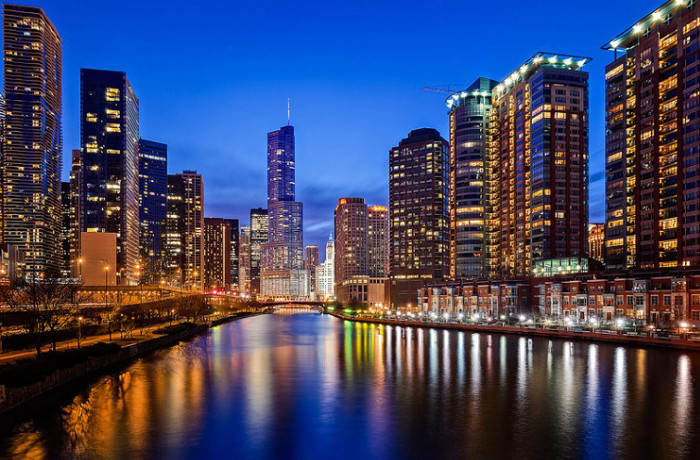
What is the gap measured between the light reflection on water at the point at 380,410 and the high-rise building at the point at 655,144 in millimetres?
70669

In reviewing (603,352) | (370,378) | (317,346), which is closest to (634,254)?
(603,352)

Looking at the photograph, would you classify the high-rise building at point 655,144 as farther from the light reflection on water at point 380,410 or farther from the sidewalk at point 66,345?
the sidewalk at point 66,345

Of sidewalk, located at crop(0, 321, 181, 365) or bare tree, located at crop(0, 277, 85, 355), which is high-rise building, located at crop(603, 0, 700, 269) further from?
bare tree, located at crop(0, 277, 85, 355)

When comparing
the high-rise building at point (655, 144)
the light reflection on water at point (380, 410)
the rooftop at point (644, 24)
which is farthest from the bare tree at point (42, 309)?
the rooftop at point (644, 24)

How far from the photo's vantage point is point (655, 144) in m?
151

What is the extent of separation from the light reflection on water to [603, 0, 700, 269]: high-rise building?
70.7m

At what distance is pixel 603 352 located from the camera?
88.0 m

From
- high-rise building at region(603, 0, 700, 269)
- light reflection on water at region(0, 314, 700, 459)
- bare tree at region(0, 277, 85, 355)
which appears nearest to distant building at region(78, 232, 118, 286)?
bare tree at region(0, 277, 85, 355)

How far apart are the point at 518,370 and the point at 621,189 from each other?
117 meters

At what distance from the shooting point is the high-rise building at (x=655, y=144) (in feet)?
454

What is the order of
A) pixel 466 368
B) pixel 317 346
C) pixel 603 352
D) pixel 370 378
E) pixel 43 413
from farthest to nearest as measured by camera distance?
pixel 317 346, pixel 603 352, pixel 466 368, pixel 370 378, pixel 43 413

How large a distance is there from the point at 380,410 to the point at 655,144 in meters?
135

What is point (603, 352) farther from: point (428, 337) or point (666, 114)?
point (666, 114)

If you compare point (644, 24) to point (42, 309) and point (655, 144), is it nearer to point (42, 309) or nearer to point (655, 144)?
point (655, 144)
